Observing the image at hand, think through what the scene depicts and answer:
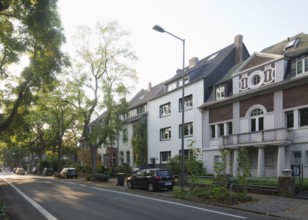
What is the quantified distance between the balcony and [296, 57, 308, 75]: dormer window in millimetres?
4269

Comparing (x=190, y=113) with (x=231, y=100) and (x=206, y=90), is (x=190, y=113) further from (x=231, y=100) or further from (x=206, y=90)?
→ (x=231, y=100)

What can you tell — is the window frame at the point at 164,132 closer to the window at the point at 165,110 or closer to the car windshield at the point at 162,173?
the window at the point at 165,110

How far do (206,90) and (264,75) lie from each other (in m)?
8.39

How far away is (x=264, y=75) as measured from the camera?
3133cm

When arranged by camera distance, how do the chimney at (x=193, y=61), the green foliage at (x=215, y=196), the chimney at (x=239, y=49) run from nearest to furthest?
the green foliage at (x=215, y=196) → the chimney at (x=239, y=49) → the chimney at (x=193, y=61)

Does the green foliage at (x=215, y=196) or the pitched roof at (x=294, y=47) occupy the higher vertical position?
the pitched roof at (x=294, y=47)

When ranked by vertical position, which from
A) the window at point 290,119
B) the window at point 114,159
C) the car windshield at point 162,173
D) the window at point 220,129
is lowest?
the window at point 114,159

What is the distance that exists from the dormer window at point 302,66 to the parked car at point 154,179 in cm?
1187

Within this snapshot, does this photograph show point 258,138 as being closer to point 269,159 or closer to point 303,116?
point 269,159

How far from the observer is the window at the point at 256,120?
103 feet

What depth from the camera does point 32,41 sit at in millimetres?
16734

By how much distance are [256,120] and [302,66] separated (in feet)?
19.2

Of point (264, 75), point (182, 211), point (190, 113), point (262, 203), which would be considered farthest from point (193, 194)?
point (190, 113)

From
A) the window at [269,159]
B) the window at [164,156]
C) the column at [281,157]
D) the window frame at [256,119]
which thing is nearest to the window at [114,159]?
the window at [164,156]
